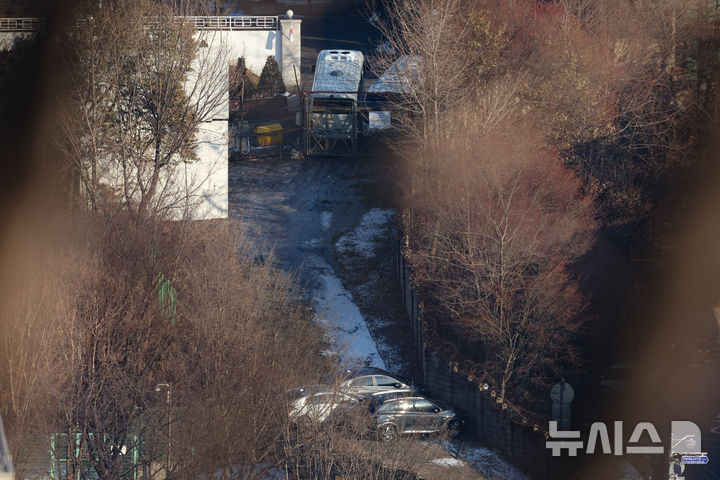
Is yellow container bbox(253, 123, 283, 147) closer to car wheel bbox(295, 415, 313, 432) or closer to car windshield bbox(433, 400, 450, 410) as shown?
car windshield bbox(433, 400, 450, 410)

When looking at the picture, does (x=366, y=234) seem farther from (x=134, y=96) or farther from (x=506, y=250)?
(x=134, y=96)

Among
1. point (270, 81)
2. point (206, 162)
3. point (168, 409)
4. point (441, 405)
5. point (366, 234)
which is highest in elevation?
point (270, 81)

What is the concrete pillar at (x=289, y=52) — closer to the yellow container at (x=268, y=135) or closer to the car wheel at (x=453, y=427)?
the yellow container at (x=268, y=135)

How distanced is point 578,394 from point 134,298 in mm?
11021

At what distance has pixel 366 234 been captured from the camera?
29.9 m

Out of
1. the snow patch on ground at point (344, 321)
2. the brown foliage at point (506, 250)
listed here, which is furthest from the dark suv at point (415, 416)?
the snow patch on ground at point (344, 321)

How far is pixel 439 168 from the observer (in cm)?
2580

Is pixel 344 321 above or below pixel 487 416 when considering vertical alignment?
above

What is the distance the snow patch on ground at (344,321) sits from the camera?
24688 millimetres

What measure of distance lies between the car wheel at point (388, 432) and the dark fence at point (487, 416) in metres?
2.95

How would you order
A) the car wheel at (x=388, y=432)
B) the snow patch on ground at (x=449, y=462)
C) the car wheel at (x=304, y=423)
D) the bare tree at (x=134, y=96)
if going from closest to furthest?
the car wheel at (x=304, y=423), the car wheel at (x=388, y=432), the snow patch on ground at (x=449, y=462), the bare tree at (x=134, y=96)

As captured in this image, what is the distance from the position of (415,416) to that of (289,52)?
73.1ft

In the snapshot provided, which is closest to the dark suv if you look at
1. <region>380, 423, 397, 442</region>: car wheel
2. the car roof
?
<region>380, 423, 397, 442</region>: car wheel

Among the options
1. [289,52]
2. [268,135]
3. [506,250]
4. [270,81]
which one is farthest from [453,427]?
[289,52]
